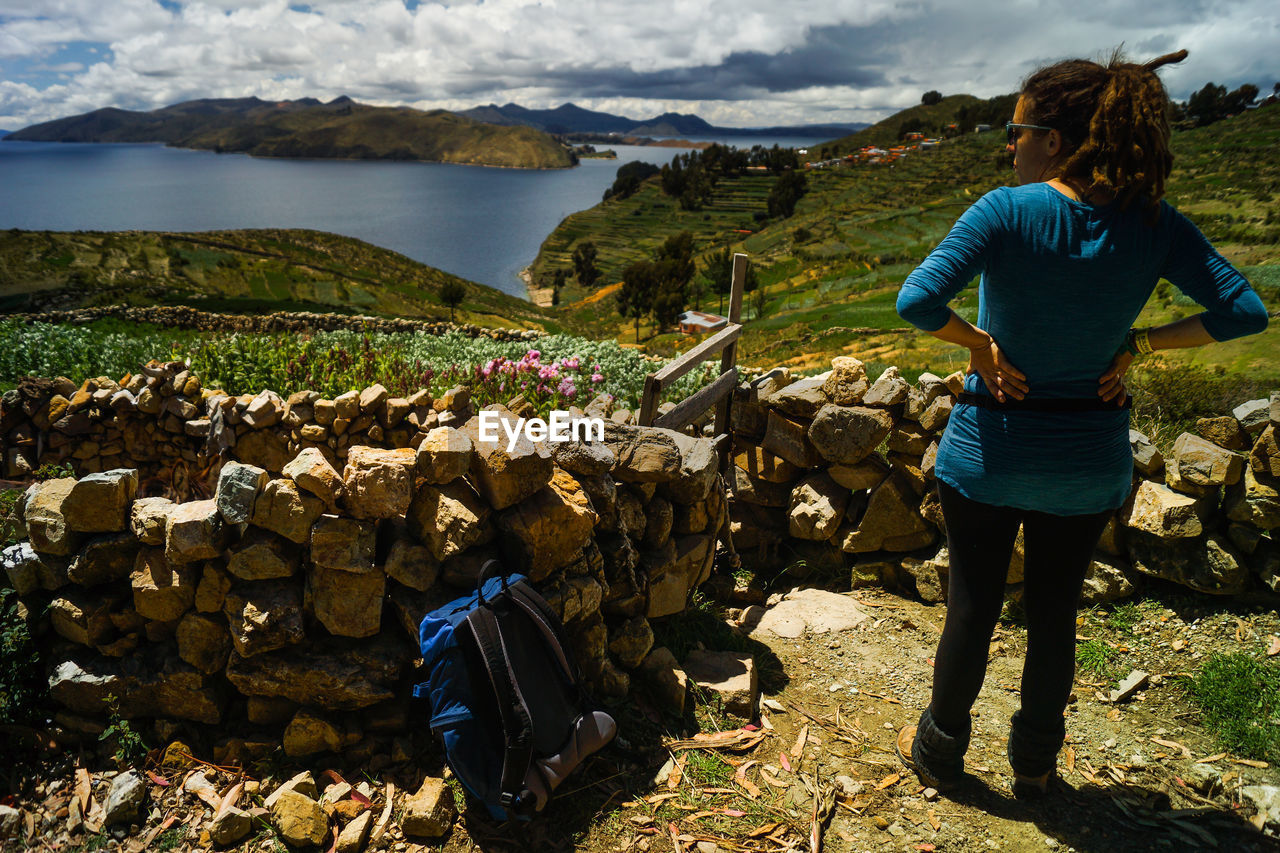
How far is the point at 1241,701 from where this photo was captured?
3.42 meters

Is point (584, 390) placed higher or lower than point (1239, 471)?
lower

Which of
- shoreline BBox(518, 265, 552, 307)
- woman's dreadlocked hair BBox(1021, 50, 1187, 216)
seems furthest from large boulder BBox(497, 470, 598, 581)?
shoreline BBox(518, 265, 552, 307)

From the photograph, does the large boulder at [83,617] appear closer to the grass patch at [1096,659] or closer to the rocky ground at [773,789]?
the rocky ground at [773,789]

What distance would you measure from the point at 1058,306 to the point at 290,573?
3.43 metres

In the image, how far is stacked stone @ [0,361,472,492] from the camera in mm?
6254

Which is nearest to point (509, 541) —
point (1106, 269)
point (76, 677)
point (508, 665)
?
point (508, 665)

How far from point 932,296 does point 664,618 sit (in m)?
2.86

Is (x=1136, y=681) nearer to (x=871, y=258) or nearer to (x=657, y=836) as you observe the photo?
(x=657, y=836)

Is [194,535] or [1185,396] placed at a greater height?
[1185,396]

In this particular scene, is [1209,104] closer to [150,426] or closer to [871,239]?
[871,239]

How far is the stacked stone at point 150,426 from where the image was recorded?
6.25 metres

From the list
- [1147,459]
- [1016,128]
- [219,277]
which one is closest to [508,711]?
[1016,128]

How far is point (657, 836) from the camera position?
298 centimetres

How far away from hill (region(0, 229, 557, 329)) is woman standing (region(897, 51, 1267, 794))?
25.0m
